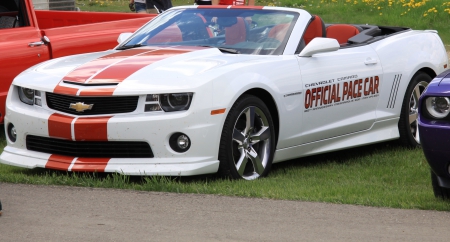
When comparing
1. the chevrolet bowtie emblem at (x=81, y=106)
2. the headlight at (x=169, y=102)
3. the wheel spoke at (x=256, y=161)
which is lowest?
the wheel spoke at (x=256, y=161)

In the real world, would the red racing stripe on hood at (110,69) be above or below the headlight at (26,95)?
above

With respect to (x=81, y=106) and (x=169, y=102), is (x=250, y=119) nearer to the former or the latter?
(x=169, y=102)

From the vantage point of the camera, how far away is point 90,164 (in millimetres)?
6551

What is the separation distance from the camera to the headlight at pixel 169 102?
250 inches

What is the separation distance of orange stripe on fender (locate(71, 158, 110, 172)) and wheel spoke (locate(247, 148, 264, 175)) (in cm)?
106

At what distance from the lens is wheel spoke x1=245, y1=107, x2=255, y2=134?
Answer: 675cm

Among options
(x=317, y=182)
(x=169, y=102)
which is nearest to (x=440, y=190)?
(x=317, y=182)

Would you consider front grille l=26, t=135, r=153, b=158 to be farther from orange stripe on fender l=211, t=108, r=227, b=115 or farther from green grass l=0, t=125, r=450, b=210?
orange stripe on fender l=211, t=108, r=227, b=115

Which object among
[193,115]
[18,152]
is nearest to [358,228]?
[193,115]

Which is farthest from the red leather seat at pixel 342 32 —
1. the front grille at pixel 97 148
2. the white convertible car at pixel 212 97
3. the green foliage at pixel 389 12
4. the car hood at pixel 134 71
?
the green foliage at pixel 389 12

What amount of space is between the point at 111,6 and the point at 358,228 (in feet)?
65.8

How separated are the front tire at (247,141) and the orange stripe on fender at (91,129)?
2.72 ft

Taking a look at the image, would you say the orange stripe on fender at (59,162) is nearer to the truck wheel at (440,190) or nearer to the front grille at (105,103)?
the front grille at (105,103)

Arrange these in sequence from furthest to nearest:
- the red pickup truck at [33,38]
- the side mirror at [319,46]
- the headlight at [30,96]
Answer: the red pickup truck at [33,38] → the side mirror at [319,46] → the headlight at [30,96]
